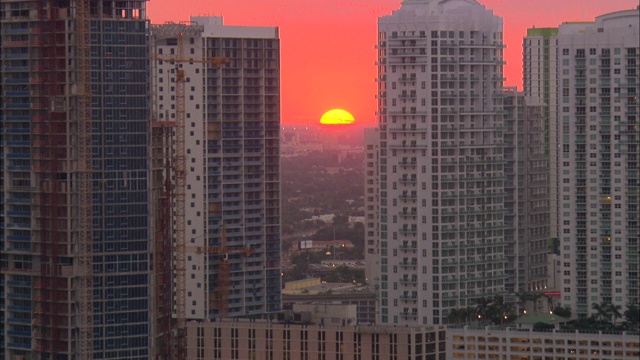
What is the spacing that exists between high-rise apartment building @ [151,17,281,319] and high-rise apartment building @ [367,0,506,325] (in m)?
20.1

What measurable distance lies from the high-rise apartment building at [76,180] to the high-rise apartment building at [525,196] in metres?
36.7

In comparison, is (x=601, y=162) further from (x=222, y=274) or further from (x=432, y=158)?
(x=222, y=274)

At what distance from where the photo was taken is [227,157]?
7229 inches

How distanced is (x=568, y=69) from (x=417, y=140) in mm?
11839

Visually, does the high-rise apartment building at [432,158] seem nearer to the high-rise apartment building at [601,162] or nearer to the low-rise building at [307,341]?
the high-rise apartment building at [601,162]

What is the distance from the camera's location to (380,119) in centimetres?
16500

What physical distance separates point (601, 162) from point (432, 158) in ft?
39.4

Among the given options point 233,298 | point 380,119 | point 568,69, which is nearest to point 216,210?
point 233,298

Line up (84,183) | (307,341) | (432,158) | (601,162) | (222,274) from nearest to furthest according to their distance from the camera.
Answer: (84,183) < (307,341) < (601,162) < (432,158) < (222,274)

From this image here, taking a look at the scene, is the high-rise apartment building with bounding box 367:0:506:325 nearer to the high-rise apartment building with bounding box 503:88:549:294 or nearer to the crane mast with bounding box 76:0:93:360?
the high-rise apartment building with bounding box 503:88:549:294

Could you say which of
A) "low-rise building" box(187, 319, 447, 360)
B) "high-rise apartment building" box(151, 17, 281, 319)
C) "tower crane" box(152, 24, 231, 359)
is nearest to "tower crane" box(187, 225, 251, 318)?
"high-rise apartment building" box(151, 17, 281, 319)

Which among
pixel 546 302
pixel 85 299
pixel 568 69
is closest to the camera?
pixel 85 299

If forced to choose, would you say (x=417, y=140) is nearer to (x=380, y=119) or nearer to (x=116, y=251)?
(x=380, y=119)

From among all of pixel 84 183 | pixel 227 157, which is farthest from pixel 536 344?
pixel 227 157
